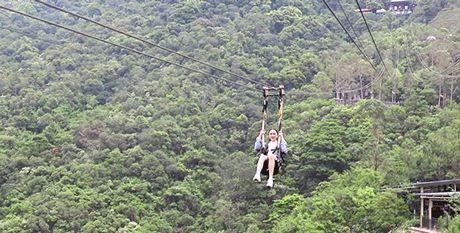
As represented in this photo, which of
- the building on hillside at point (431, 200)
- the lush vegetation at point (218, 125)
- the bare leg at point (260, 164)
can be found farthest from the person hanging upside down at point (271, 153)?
the building on hillside at point (431, 200)

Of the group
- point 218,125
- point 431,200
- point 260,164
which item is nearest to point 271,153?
point 260,164

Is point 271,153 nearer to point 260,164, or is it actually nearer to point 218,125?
point 260,164

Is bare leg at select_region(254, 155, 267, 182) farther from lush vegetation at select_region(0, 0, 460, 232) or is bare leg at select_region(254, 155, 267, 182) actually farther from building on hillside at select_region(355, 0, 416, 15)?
building on hillside at select_region(355, 0, 416, 15)

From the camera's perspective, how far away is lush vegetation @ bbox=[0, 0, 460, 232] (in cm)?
2303

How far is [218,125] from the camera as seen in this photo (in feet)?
113

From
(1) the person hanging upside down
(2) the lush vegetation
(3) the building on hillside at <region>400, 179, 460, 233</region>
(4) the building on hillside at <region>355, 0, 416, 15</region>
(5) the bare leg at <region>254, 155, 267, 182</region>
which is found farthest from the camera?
(4) the building on hillside at <region>355, 0, 416, 15</region>

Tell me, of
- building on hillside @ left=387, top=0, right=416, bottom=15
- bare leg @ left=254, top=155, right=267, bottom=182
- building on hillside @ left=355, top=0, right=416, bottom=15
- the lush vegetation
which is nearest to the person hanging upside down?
bare leg @ left=254, top=155, right=267, bottom=182

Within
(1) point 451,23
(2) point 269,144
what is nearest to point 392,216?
(2) point 269,144

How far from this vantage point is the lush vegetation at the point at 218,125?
23.0 meters

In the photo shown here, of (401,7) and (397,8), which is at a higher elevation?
(401,7)

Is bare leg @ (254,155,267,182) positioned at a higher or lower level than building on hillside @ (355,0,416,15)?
lower

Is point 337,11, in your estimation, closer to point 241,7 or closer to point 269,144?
point 241,7

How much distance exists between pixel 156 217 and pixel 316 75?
16.9 meters

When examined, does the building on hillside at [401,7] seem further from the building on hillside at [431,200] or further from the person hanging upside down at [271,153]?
the person hanging upside down at [271,153]
